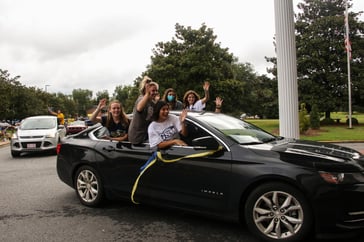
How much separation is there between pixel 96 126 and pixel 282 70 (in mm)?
5205

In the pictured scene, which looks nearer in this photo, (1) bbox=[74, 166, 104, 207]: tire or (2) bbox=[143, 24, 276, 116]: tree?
(1) bbox=[74, 166, 104, 207]: tire

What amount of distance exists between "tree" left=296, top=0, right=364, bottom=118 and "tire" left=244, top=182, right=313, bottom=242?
90.4ft

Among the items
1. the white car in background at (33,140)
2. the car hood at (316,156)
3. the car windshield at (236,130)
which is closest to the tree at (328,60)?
the white car in background at (33,140)

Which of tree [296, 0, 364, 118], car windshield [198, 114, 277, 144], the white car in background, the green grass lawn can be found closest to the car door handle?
car windshield [198, 114, 277, 144]

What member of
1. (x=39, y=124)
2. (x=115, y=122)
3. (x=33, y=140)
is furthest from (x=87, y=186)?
(x=39, y=124)

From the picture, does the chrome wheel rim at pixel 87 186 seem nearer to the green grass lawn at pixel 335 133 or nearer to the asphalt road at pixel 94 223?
the asphalt road at pixel 94 223

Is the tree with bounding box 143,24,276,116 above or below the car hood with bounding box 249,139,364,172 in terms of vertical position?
above

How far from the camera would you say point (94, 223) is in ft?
14.8

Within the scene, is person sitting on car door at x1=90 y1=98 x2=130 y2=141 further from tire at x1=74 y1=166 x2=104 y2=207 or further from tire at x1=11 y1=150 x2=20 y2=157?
tire at x1=11 y1=150 x2=20 y2=157

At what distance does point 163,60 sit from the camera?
33375 millimetres

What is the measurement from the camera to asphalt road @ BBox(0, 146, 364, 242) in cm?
399

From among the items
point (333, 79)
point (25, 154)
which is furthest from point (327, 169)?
point (333, 79)

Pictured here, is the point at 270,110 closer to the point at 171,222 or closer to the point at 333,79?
the point at 333,79

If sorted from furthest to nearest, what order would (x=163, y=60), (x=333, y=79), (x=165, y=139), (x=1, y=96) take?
1. (x=163, y=60)
2. (x=333, y=79)
3. (x=1, y=96)
4. (x=165, y=139)
